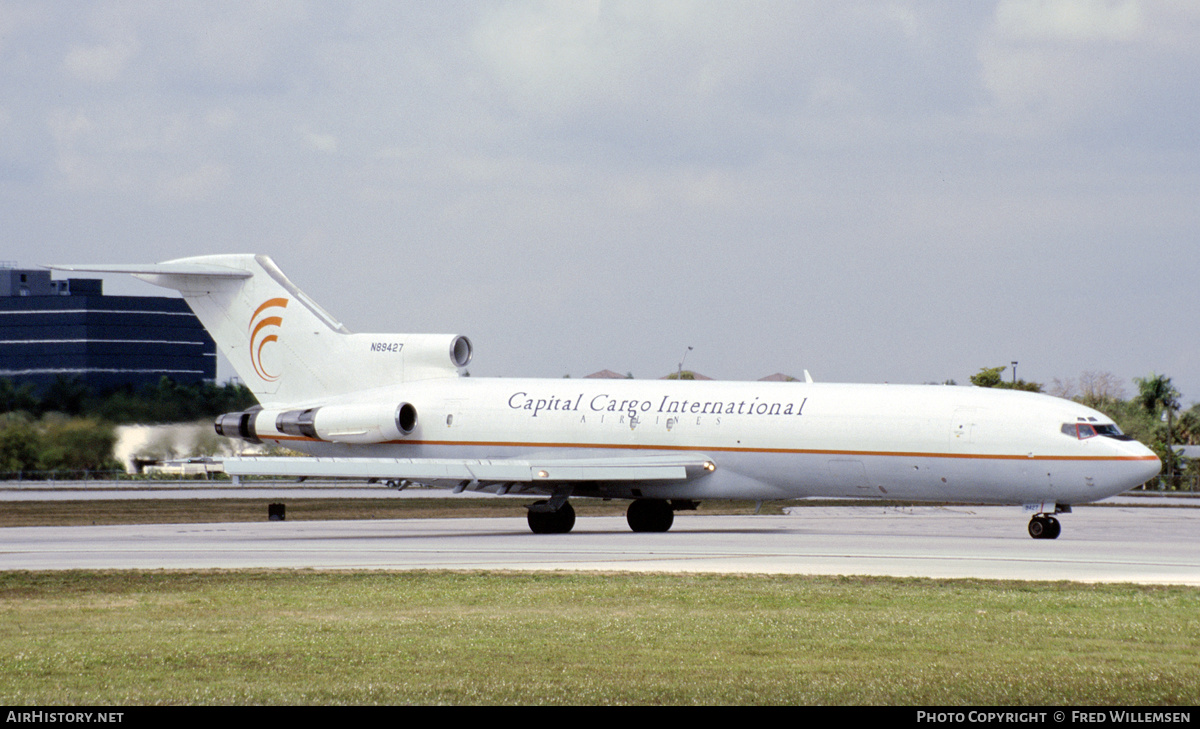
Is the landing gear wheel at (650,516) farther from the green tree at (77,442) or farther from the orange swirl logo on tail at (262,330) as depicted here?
the green tree at (77,442)

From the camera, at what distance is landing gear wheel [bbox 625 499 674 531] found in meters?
37.9

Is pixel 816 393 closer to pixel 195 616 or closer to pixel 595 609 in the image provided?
pixel 595 609

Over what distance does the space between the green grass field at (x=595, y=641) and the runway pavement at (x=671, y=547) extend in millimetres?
2682

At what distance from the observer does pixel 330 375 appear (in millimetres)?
42531

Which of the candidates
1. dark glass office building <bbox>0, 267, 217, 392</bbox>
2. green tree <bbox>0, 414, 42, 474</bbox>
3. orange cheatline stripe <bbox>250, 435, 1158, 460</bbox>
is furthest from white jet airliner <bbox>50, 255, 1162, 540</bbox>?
dark glass office building <bbox>0, 267, 217, 392</bbox>

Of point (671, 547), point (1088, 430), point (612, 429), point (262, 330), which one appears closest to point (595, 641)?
point (671, 547)

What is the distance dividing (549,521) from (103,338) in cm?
4204

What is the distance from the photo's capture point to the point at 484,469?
35969mm

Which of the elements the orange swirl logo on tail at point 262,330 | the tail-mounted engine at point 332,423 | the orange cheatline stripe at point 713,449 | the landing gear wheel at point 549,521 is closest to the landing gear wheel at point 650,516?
the orange cheatline stripe at point 713,449

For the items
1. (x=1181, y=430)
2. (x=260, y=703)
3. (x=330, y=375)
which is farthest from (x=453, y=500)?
(x=1181, y=430)

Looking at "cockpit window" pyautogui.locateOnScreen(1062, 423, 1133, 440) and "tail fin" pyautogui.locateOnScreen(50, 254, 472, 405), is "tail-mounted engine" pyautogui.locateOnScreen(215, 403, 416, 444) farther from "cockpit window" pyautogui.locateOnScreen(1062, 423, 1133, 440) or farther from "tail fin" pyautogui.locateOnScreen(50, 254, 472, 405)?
"cockpit window" pyautogui.locateOnScreen(1062, 423, 1133, 440)

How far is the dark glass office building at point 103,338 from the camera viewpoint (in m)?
61.2

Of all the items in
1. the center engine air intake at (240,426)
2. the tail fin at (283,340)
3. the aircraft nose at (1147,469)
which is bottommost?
the aircraft nose at (1147,469)

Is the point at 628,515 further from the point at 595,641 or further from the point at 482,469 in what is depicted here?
the point at 595,641
